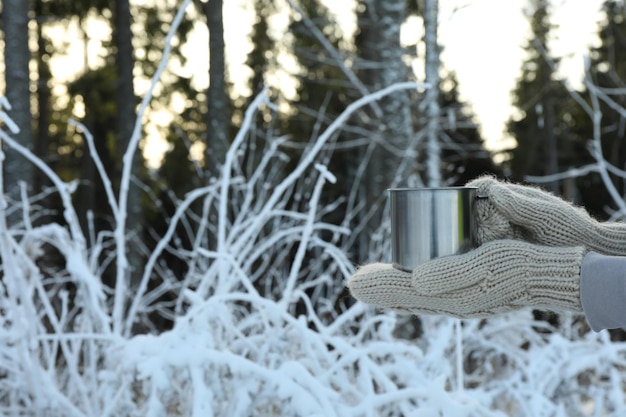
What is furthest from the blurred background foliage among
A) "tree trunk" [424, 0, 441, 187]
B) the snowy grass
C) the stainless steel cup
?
the stainless steel cup

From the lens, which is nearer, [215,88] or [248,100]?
[215,88]

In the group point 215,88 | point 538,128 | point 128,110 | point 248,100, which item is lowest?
point 128,110

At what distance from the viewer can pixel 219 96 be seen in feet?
25.2

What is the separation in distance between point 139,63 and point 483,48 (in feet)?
20.7

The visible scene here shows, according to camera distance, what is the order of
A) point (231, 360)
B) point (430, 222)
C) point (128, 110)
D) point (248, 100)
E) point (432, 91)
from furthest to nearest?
1. point (248, 100)
2. point (128, 110)
3. point (432, 91)
4. point (231, 360)
5. point (430, 222)

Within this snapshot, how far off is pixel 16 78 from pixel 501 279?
4.57 m

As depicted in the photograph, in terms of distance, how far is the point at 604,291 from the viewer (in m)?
1.51

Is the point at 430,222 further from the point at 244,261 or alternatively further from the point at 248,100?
the point at 248,100

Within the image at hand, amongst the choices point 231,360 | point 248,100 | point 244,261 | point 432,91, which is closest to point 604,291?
point 231,360

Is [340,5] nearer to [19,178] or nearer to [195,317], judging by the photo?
[19,178]

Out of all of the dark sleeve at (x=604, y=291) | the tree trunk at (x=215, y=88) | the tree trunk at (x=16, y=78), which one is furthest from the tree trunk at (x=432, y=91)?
the dark sleeve at (x=604, y=291)

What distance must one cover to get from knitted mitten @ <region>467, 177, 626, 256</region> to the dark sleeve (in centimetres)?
17

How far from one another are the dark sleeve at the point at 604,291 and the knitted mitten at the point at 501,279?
19 millimetres

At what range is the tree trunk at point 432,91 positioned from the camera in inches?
209
